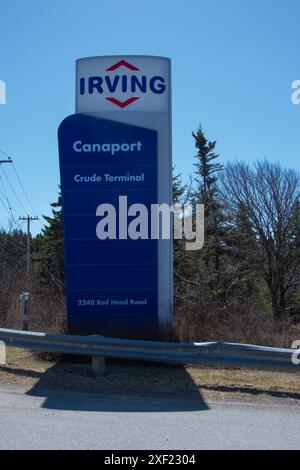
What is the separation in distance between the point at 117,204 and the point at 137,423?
4.65 metres

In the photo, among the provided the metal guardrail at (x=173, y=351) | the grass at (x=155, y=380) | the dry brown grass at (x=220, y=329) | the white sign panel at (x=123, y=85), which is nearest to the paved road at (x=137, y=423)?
the grass at (x=155, y=380)

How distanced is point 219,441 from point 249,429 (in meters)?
0.56

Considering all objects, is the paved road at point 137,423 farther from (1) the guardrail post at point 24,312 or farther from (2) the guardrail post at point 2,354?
(1) the guardrail post at point 24,312

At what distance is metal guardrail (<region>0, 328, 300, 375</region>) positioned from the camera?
25.1ft

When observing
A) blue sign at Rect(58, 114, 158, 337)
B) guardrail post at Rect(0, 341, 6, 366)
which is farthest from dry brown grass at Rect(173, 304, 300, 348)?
guardrail post at Rect(0, 341, 6, 366)

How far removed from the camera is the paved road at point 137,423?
531cm

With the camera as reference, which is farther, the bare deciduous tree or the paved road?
the bare deciduous tree

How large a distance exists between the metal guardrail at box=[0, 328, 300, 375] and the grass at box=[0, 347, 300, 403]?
30 centimetres

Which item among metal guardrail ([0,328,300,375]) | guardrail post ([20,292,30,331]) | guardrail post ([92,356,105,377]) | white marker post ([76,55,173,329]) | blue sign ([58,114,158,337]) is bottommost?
guardrail post ([92,356,105,377])

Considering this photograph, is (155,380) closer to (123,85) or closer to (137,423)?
(137,423)

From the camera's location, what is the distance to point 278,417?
633cm

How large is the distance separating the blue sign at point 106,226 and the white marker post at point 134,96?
9.3 inches

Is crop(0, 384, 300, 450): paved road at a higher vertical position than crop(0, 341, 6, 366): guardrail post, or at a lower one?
lower

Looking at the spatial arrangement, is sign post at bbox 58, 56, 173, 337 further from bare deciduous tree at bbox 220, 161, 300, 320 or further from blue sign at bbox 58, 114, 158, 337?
bare deciduous tree at bbox 220, 161, 300, 320
